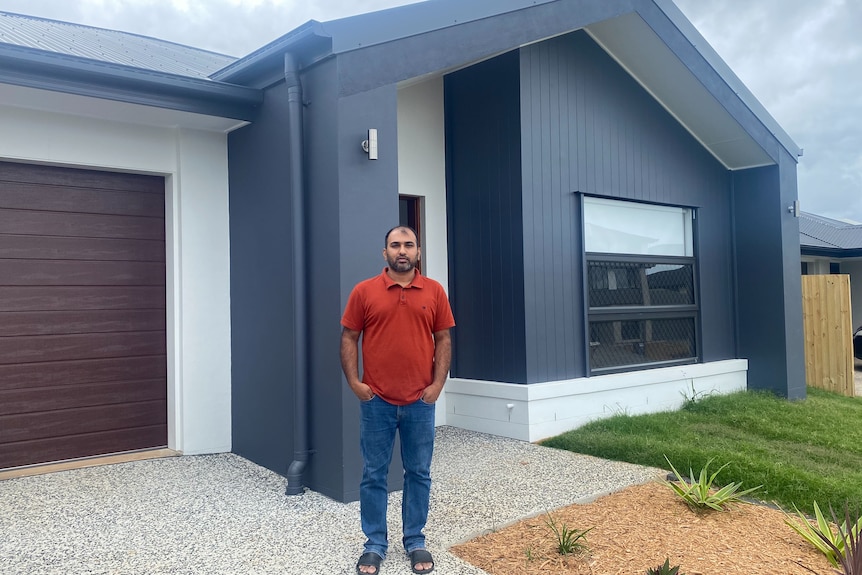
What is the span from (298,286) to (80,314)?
2.07m

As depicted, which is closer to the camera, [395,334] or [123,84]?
[395,334]

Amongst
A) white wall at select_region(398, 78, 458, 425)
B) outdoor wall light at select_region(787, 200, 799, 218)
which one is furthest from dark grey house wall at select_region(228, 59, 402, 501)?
outdoor wall light at select_region(787, 200, 799, 218)

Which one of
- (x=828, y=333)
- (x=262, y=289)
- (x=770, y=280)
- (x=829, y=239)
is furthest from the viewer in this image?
(x=829, y=239)

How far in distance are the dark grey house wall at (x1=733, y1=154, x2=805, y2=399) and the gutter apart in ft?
21.4

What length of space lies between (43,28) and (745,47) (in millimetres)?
27846

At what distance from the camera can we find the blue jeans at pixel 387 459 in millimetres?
→ 3641

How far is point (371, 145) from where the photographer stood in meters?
4.88

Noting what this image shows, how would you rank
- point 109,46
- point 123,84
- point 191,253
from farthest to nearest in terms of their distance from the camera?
1. point 109,46
2. point 191,253
3. point 123,84

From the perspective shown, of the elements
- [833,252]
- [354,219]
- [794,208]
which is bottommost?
[354,219]

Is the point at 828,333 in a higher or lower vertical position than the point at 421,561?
higher

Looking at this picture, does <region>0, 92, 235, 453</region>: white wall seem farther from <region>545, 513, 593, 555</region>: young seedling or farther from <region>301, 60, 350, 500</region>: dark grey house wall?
<region>545, 513, 593, 555</region>: young seedling

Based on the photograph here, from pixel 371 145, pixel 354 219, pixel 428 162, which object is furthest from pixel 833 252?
pixel 354 219

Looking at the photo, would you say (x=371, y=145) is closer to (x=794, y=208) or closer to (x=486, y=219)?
(x=486, y=219)

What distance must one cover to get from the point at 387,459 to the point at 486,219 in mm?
3997
